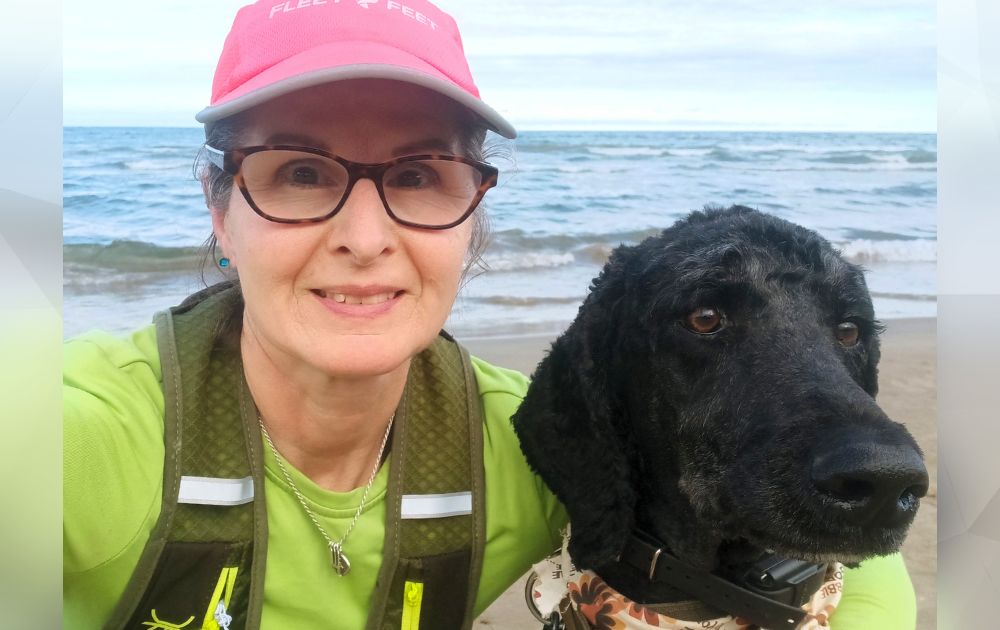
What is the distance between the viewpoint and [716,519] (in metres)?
2.24

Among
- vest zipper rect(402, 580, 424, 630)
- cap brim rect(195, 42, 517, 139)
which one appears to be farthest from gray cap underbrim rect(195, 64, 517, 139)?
vest zipper rect(402, 580, 424, 630)

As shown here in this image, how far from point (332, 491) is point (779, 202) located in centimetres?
1243

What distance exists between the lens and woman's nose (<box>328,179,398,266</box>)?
2.02 meters

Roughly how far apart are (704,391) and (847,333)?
0.45m

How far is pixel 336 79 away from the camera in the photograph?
1.89 meters

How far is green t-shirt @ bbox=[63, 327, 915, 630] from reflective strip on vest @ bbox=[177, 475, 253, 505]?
63 mm

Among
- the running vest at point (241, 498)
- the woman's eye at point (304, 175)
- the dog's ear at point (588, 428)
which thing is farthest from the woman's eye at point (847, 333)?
the woman's eye at point (304, 175)

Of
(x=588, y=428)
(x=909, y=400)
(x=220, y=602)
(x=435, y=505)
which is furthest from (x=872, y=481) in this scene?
(x=909, y=400)

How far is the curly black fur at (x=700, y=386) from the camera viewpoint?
211 centimetres

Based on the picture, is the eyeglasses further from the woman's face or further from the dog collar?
the dog collar

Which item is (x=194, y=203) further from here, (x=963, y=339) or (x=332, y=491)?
(x=963, y=339)

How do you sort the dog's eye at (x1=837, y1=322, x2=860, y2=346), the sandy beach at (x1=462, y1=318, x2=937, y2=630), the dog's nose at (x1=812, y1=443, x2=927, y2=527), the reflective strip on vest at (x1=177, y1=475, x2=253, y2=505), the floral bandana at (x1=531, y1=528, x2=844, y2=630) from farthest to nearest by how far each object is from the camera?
the sandy beach at (x1=462, y1=318, x2=937, y2=630), the dog's eye at (x1=837, y1=322, x2=860, y2=346), the floral bandana at (x1=531, y1=528, x2=844, y2=630), the reflective strip on vest at (x1=177, y1=475, x2=253, y2=505), the dog's nose at (x1=812, y1=443, x2=927, y2=527)

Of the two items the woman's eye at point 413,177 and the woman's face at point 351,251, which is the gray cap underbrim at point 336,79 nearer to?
the woman's face at point 351,251

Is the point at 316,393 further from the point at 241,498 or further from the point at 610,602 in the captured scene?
the point at 610,602
